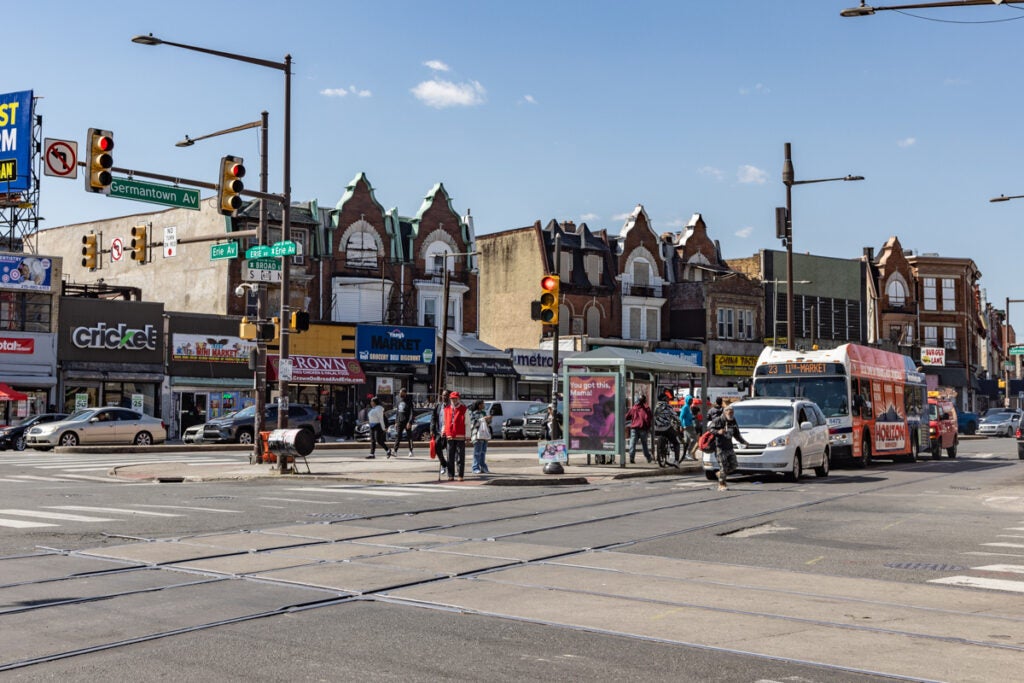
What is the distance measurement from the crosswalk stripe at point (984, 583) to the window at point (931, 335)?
84888 mm

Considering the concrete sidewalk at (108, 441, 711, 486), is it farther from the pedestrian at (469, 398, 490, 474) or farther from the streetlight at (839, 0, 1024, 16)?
the streetlight at (839, 0, 1024, 16)

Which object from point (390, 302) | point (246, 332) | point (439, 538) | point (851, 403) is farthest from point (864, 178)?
point (390, 302)

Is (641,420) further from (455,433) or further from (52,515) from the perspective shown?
(52,515)

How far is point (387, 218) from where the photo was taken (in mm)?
57594

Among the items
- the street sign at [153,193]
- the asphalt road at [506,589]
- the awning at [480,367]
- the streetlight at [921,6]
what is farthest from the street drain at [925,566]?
the awning at [480,367]

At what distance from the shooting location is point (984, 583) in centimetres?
1023

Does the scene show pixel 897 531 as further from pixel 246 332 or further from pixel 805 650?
pixel 246 332

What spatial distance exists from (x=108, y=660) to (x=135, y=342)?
4315 centimetres

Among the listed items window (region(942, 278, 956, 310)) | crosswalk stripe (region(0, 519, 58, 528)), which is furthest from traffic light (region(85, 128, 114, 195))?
window (region(942, 278, 956, 310))

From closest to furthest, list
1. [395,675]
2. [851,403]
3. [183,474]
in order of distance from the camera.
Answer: [395,675] → [183,474] → [851,403]

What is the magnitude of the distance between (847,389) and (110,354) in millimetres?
31941

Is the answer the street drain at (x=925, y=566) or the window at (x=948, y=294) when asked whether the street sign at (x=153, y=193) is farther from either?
the window at (x=948, y=294)

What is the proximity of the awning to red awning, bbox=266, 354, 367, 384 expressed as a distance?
5.16m

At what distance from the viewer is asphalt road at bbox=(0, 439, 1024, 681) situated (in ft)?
22.8
